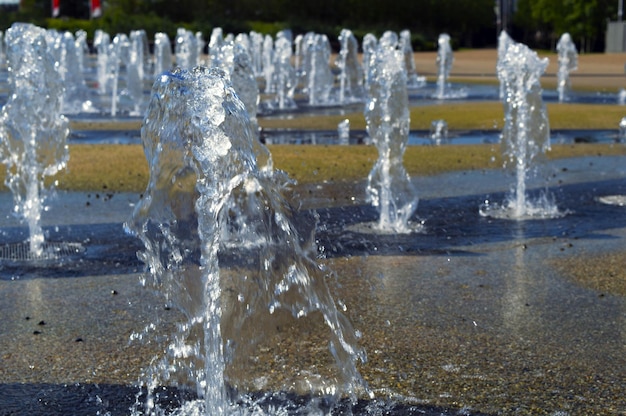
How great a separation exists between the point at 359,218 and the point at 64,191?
11.4 ft

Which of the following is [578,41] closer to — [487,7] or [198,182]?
[487,7]

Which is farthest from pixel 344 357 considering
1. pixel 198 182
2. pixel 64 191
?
pixel 64 191

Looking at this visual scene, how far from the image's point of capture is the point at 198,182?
17.8 ft

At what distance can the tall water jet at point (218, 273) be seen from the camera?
5.32m

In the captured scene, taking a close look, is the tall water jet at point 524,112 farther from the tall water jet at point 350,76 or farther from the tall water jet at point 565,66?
the tall water jet at point 350,76

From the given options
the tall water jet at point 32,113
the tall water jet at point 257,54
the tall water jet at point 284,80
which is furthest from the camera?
the tall water jet at point 257,54

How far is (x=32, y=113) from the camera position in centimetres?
1018

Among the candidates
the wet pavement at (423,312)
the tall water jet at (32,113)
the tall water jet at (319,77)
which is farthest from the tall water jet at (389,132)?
the tall water jet at (319,77)

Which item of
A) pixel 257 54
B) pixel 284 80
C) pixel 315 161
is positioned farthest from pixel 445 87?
pixel 315 161

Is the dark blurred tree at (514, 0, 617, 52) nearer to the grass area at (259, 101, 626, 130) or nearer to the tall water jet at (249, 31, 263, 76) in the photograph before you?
the tall water jet at (249, 31, 263, 76)

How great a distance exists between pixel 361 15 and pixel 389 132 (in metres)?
65.9

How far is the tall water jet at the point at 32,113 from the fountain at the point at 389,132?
2901 mm

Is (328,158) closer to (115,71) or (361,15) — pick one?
(115,71)

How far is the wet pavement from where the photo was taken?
17.4 feet
